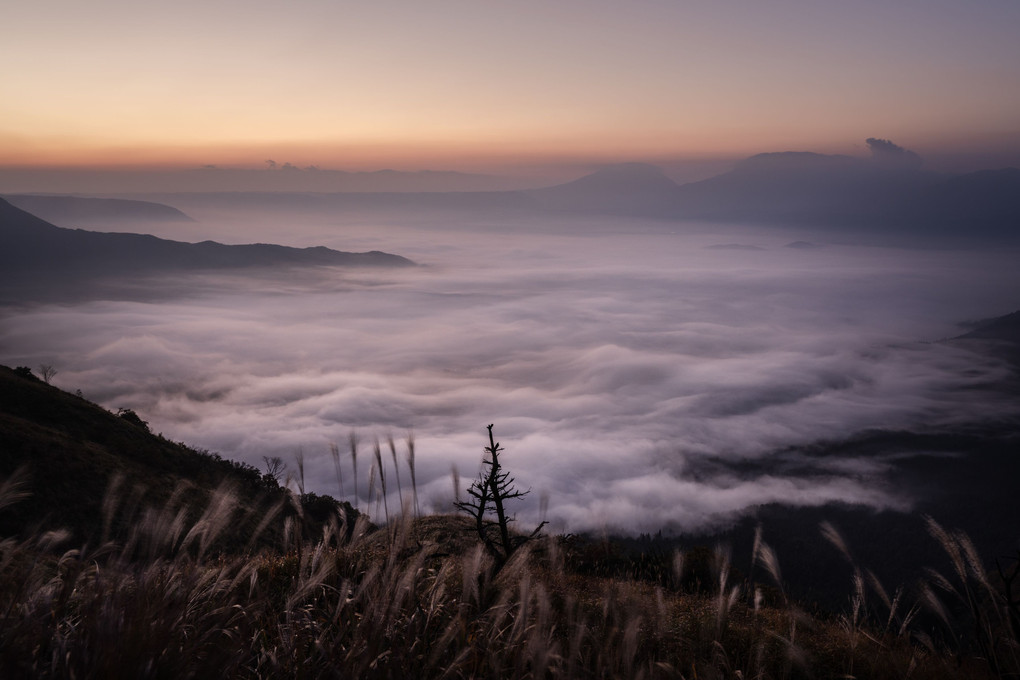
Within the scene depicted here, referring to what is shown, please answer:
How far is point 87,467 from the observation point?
31141mm

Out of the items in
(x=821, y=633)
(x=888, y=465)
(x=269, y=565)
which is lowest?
(x=888, y=465)

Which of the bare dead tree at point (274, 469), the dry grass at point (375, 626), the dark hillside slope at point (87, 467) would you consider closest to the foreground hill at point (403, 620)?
the dry grass at point (375, 626)

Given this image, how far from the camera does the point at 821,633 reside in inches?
301

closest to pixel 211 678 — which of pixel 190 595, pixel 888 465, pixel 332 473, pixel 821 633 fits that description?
pixel 190 595

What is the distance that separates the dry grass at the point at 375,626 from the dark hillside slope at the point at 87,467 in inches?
647

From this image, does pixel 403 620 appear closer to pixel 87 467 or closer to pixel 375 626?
pixel 375 626

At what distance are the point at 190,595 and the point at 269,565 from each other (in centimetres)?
267

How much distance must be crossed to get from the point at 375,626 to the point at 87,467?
117 ft

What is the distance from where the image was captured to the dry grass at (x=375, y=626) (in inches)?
132

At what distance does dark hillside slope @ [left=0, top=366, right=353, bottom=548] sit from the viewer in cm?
2591

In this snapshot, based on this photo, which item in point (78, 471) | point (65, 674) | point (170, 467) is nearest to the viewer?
point (65, 674)

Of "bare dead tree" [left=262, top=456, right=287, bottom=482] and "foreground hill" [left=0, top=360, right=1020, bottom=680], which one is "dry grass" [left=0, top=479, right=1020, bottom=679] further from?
"bare dead tree" [left=262, top=456, right=287, bottom=482]

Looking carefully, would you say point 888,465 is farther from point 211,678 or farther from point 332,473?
point 211,678

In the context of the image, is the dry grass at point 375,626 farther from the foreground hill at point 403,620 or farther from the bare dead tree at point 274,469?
the bare dead tree at point 274,469
